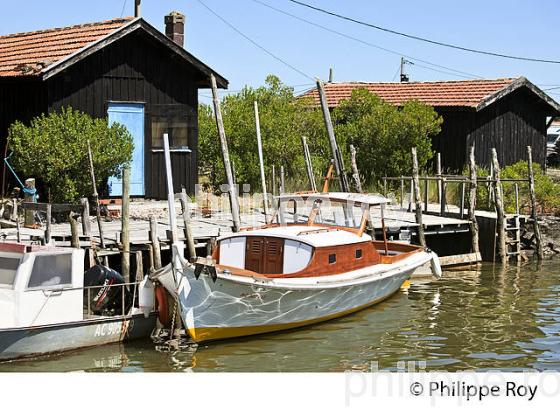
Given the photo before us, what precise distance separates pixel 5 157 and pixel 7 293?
34.3ft

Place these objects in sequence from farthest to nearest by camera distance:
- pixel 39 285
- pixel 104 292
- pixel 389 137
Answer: pixel 389 137 < pixel 104 292 < pixel 39 285

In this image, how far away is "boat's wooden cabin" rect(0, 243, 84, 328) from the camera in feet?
52.7

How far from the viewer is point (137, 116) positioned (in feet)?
90.0

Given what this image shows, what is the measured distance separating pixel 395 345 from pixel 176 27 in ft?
51.0

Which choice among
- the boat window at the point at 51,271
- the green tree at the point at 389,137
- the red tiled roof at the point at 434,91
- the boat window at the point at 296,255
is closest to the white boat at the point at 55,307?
the boat window at the point at 51,271

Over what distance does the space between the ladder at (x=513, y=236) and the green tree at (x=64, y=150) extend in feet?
39.2

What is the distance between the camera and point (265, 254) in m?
19.2

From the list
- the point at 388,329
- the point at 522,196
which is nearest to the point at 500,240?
the point at 522,196

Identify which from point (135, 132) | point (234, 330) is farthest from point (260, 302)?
point (135, 132)

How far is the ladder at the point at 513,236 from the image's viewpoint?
2930cm

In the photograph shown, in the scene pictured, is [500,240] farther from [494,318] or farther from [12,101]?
[12,101]

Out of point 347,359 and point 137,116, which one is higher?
point 137,116

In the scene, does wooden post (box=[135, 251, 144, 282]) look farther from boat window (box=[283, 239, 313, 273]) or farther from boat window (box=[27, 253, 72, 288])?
boat window (box=[283, 239, 313, 273])

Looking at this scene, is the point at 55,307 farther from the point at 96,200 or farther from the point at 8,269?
the point at 96,200
